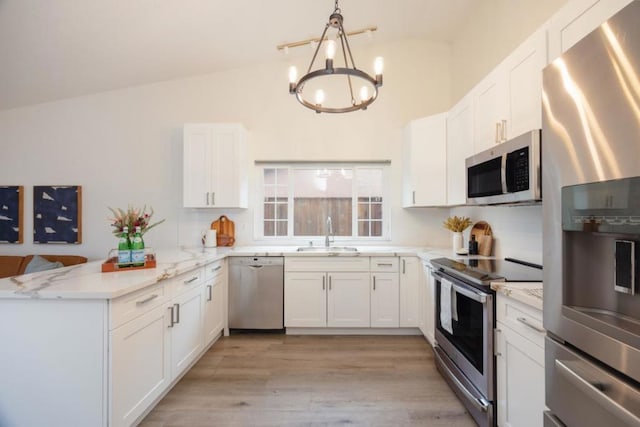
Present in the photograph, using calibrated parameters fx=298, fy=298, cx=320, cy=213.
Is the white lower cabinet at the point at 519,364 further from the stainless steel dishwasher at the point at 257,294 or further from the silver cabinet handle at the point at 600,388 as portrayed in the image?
the stainless steel dishwasher at the point at 257,294

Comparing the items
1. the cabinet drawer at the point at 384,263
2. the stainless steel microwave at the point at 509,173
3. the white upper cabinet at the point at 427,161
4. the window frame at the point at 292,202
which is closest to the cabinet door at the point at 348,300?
the cabinet drawer at the point at 384,263

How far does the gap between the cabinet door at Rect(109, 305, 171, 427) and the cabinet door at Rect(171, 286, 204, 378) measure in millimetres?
84

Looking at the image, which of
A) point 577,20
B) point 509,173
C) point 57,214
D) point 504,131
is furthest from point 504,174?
point 57,214

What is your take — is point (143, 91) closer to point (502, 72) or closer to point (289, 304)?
point (289, 304)

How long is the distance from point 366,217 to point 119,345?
2.84 metres

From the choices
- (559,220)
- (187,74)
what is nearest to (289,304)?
(559,220)

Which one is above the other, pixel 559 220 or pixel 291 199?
pixel 291 199

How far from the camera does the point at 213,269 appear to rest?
2.84 m

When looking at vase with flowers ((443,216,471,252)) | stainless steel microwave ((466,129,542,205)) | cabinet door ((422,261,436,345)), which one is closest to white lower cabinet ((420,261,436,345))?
cabinet door ((422,261,436,345))

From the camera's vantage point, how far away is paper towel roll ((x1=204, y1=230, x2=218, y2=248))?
3492 millimetres

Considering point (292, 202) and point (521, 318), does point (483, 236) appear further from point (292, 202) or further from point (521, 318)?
point (292, 202)

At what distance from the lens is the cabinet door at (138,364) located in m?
1.52

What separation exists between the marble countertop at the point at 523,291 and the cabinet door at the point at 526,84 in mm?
901

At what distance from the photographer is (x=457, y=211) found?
3527 millimetres
